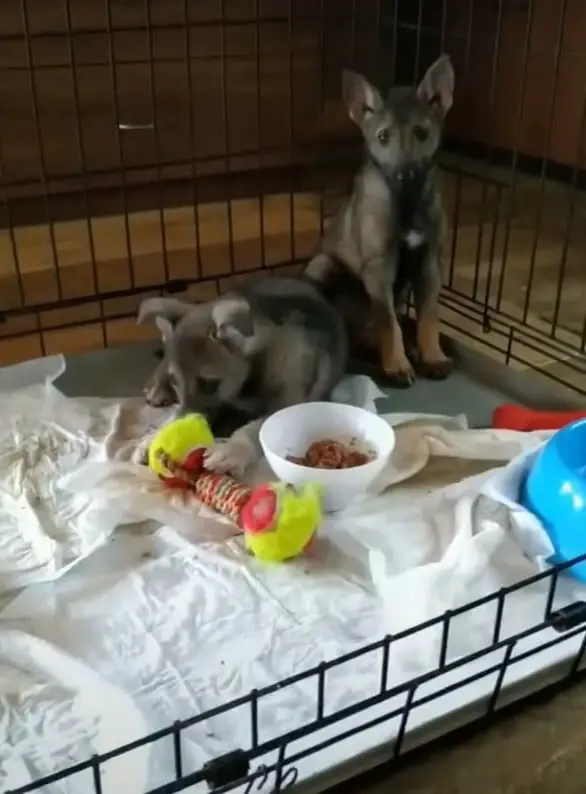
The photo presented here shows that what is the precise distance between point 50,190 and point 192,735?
5.86 ft

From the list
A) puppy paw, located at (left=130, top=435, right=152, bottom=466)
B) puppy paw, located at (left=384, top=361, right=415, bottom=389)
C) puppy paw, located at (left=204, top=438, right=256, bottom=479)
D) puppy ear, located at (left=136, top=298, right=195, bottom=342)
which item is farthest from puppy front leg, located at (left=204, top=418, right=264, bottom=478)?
puppy paw, located at (left=384, top=361, right=415, bottom=389)

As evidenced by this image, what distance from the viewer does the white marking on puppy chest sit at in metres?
1.82

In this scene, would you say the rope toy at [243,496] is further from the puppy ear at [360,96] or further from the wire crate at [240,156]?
the puppy ear at [360,96]

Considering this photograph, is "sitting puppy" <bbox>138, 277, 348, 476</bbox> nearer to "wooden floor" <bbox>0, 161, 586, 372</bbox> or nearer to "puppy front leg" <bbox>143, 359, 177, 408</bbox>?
"puppy front leg" <bbox>143, 359, 177, 408</bbox>

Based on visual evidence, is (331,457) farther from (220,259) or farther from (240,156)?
(240,156)

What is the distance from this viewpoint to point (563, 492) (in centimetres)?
128

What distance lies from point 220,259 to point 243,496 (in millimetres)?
1191

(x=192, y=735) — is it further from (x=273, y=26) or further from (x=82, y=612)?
(x=273, y=26)

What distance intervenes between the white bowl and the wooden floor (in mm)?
606

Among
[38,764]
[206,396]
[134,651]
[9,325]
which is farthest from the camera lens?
[9,325]

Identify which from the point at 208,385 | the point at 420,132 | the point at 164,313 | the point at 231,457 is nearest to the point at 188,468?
the point at 231,457

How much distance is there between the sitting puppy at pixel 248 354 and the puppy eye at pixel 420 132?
346 millimetres

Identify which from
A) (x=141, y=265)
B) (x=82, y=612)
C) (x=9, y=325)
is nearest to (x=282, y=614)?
(x=82, y=612)

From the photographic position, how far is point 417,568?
1261mm
